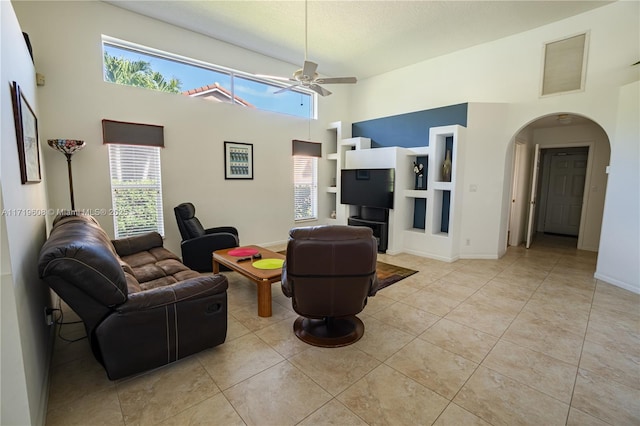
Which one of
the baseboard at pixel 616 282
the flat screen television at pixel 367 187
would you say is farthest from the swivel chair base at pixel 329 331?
the baseboard at pixel 616 282

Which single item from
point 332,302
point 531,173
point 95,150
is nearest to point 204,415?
point 332,302

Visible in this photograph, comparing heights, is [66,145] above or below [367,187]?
above

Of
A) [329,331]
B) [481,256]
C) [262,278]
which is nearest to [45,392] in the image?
[262,278]

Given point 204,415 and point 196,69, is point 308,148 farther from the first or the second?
point 204,415

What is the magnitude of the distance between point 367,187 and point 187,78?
3683mm

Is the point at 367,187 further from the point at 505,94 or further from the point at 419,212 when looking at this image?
the point at 505,94

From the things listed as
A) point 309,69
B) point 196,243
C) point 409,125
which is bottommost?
point 196,243

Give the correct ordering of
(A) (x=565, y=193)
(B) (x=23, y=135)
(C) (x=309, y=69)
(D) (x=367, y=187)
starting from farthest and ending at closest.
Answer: (A) (x=565, y=193), (D) (x=367, y=187), (C) (x=309, y=69), (B) (x=23, y=135)

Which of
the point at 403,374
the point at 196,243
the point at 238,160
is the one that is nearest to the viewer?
the point at 403,374

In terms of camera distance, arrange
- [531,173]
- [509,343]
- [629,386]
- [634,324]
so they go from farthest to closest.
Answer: [531,173], [634,324], [509,343], [629,386]

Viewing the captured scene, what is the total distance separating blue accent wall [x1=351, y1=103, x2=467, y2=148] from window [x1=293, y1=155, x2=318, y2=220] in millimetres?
1415

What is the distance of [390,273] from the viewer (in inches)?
169

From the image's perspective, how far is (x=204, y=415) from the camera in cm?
171

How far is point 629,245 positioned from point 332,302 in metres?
4.19
